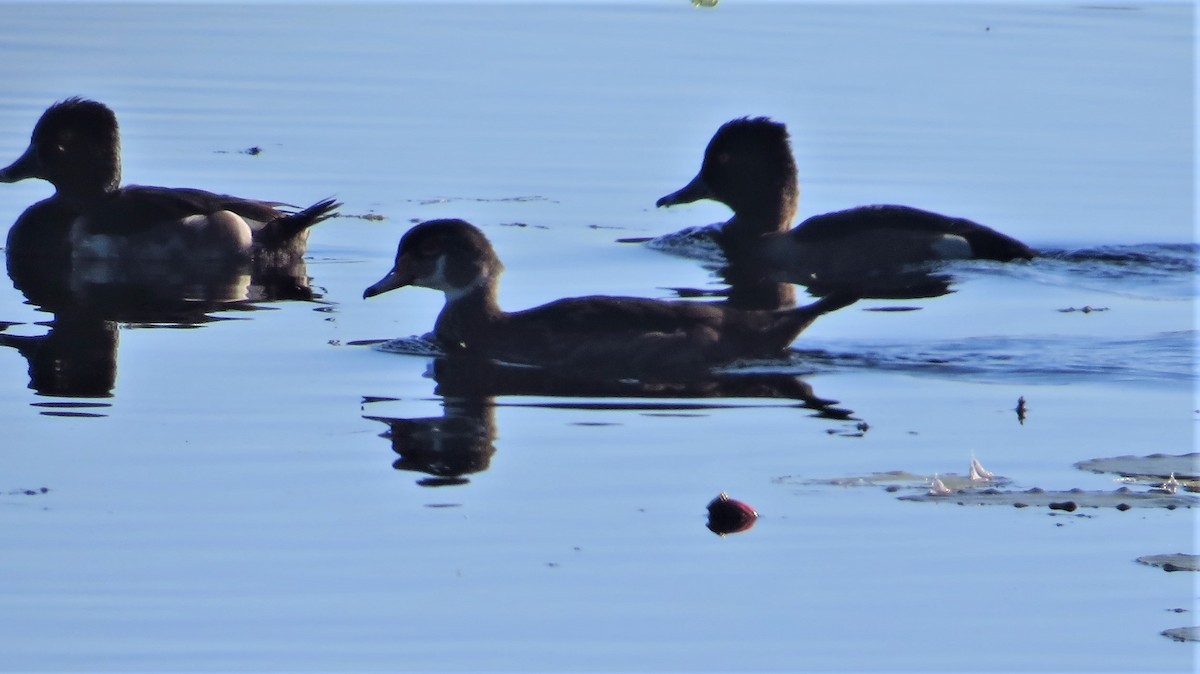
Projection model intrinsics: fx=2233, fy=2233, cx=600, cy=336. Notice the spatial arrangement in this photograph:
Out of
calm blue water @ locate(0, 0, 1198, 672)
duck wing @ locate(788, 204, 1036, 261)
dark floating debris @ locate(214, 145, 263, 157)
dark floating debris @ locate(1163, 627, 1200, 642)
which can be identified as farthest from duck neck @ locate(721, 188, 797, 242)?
dark floating debris @ locate(1163, 627, 1200, 642)

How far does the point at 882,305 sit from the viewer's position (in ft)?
47.4

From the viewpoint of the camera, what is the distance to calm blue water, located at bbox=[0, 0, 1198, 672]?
755 centimetres

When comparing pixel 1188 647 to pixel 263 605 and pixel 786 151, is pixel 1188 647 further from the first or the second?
pixel 786 151

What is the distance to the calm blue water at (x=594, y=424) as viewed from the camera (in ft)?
24.8

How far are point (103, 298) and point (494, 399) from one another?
417cm

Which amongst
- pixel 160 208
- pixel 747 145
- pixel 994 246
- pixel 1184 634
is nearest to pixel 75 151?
pixel 160 208

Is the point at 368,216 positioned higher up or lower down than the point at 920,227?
lower down

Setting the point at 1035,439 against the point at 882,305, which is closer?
the point at 1035,439

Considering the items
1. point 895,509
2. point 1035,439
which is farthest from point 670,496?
point 1035,439

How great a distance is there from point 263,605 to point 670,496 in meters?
2.12

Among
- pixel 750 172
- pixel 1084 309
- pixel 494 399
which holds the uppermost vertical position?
pixel 750 172

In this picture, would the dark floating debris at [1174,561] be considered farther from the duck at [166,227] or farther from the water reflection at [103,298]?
the duck at [166,227]

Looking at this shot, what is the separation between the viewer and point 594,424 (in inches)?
414

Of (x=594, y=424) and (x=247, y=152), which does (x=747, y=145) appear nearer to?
(x=247, y=152)
